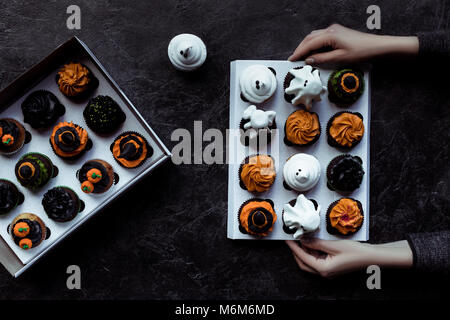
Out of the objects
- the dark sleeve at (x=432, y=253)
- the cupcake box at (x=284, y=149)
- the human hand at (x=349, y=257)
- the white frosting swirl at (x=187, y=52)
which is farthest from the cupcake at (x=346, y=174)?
the white frosting swirl at (x=187, y=52)

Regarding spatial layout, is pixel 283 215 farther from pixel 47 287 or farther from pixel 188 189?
pixel 47 287

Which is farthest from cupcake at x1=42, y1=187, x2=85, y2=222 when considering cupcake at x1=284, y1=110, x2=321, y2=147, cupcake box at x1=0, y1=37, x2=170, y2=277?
cupcake at x1=284, y1=110, x2=321, y2=147

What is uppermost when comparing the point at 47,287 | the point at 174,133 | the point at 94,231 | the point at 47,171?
the point at 174,133

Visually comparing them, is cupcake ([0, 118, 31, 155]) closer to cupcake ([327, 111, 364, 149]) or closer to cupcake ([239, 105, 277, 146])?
cupcake ([239, 105, 277, 146])

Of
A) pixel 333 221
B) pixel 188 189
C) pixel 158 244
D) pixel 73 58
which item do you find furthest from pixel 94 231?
pixel 333 221

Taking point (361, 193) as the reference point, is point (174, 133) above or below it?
above

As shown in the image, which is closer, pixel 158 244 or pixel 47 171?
pixel 47 171

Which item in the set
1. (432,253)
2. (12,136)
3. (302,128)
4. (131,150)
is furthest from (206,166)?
(432,253)
